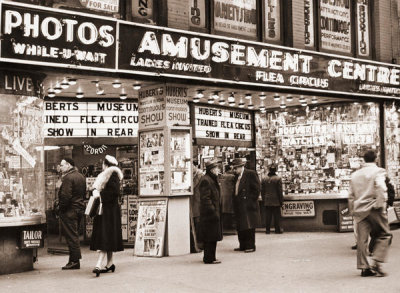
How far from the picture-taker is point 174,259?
40.7 feet

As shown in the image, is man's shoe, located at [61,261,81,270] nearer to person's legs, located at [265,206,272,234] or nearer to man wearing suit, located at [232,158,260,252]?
man wearing suit, located at [232,158,260,252]

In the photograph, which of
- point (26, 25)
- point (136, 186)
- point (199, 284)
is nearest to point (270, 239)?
point (136, 186)

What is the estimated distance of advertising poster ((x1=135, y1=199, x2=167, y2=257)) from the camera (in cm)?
1298

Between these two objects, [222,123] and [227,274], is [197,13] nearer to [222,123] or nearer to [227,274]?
[222,123]

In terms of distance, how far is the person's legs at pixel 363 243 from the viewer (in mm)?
9438

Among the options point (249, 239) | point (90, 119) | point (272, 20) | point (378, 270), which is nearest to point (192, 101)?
point (90, 119)

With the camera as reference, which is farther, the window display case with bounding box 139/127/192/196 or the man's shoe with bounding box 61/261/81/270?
the window display case with bounding box 139/127/192/196

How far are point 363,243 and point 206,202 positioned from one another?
127 inches

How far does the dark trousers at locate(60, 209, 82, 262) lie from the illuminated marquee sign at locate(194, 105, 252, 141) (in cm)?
637

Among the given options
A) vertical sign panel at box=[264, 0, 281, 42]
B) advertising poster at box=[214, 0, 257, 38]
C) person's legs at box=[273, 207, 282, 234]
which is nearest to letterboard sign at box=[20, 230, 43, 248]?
advertising poster at box=[214, 0, 257, 38]

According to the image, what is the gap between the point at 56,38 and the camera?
11.2 meters

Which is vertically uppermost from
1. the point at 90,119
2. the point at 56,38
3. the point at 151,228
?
the point at 56,38

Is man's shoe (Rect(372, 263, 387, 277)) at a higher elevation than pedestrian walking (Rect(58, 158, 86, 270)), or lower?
lower

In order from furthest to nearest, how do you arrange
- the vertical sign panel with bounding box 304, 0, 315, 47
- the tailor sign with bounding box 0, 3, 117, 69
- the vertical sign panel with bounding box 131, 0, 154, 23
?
the vertical sign panel with bounding box 304, 0, 315, 47, the vertical sign panel with bounding box 131, 0, 154, 23, the tailor sign with bounding box 0, 3, 117, 69
